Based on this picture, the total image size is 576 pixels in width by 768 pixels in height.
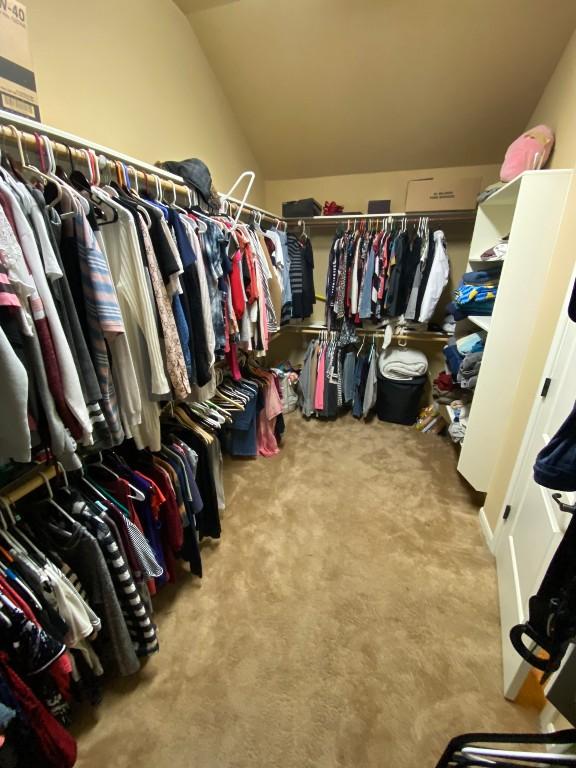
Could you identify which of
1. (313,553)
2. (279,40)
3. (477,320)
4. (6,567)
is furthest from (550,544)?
(279,40)

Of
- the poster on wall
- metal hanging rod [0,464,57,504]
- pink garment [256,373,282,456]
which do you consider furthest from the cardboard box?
metal hanging rod [0,464,57,504]

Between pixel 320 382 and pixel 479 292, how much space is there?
1.43 meters

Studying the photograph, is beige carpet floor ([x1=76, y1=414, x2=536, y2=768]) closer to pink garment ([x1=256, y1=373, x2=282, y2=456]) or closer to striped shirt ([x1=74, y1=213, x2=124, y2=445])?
pink garment ([x1=256, y1=373, x2=282, y2=456])

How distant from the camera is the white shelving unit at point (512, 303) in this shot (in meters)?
1.48

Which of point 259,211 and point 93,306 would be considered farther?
point 259,211

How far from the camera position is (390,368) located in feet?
9.67

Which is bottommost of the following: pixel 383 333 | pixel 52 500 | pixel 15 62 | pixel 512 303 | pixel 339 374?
pixel 339 374

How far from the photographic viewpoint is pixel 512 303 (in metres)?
1.62

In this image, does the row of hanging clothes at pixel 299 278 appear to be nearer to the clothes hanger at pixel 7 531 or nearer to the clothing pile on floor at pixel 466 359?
the clothing pile on floor at pixel 466 359

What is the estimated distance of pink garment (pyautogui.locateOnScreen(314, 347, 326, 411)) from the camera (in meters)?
3.01

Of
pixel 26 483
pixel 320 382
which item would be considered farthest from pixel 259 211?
pixel 26 483

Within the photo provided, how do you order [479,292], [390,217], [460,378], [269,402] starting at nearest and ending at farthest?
1. [479,292]
2. [460,378]
3. [269,402]
4. [390,217]

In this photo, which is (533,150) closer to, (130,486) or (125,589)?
(130,486)

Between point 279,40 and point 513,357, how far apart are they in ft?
7.51
